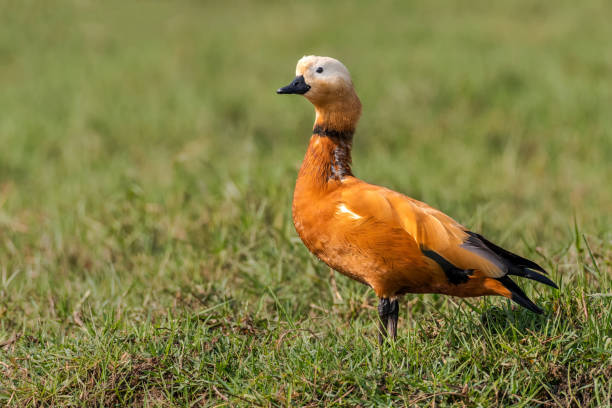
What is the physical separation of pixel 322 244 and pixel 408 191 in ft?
9.37

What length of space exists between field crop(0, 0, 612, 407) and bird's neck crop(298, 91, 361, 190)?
738 mm

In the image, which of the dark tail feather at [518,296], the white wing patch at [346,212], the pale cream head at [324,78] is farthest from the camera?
the pale cream head at [324,78]

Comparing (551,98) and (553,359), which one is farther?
(551,98)

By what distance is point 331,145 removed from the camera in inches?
137

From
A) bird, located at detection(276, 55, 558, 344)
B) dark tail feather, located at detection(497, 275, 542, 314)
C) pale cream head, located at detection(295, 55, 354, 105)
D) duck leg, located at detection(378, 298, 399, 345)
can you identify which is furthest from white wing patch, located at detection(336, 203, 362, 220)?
dark tail feather, located at detection(497, 275, 542, 314)

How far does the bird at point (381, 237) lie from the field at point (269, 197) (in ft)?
0.81

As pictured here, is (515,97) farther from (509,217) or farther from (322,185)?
(322,185)

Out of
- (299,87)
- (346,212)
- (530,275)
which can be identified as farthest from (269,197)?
(530,275)

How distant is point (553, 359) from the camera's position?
3.02 meters

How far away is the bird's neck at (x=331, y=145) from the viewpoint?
3438mm

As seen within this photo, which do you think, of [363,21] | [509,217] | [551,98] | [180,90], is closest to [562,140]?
[551,98]

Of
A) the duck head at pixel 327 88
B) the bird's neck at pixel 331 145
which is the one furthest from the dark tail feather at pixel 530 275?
the duck head at pixel 327 88

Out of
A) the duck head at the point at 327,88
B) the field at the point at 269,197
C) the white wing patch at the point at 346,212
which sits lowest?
the field at the point at 269,197

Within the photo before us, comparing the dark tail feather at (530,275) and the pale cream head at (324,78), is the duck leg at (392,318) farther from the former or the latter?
the pale cream head at (324,78)
